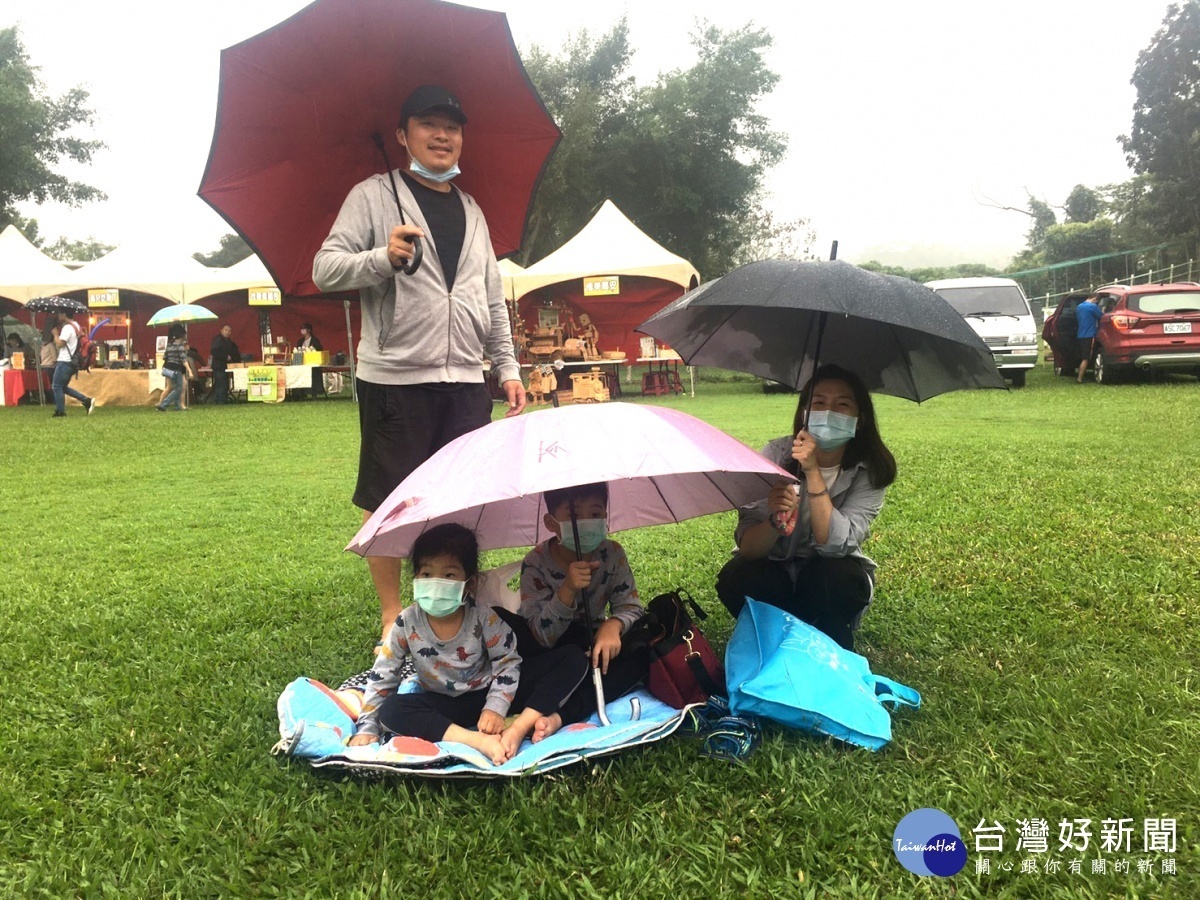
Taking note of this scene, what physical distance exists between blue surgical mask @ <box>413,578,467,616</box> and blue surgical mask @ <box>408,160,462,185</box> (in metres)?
1.47

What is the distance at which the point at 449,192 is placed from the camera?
3107 millimetres

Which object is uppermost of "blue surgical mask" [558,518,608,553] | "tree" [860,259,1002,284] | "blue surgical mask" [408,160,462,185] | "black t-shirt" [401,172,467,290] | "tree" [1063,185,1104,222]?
"tree" [1063,185,1104,222]

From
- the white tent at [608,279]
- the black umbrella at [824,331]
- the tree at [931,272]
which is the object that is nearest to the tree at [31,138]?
the white tent at [608,279]

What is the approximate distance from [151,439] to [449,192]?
8.86 metres

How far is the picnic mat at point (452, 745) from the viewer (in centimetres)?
216

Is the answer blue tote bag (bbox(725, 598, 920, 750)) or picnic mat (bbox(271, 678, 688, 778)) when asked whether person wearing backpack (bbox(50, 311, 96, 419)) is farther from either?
blue tote bag (bbox(725, 598, 920, 750))

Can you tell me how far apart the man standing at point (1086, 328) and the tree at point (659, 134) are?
1534 cm

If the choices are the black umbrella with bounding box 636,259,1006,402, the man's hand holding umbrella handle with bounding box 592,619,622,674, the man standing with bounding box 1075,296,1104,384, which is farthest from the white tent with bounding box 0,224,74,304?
the man standing with bounding box 1075,296,1104,384

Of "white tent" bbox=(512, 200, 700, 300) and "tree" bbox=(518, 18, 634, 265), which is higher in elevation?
"tree" bbox=(518, 18, 634, 265)

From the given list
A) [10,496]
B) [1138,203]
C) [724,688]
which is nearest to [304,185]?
[724,688]

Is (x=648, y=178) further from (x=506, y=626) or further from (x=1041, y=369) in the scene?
(x=506, y=626)

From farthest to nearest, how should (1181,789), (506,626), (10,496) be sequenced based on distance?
(10,496) → (506,626) → (1181,789)

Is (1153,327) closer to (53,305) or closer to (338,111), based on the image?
(338,111)

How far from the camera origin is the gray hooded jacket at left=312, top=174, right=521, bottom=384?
2.92 meters
